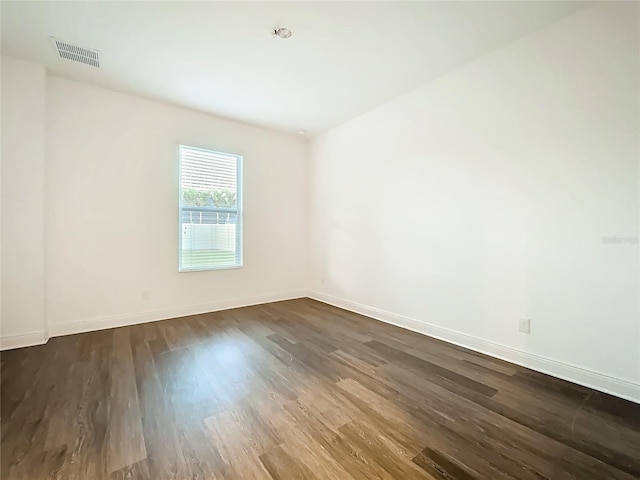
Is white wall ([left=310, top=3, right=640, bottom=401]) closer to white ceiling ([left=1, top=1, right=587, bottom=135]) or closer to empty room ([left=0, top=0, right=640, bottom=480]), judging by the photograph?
empty room ([left=0, top=0, right=640, bottom=480])

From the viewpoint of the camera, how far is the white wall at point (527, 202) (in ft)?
6.56

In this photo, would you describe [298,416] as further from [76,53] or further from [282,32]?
[76,53]

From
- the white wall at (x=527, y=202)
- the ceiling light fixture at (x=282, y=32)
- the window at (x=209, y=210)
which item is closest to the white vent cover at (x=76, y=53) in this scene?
the window at (x=209, y=210)

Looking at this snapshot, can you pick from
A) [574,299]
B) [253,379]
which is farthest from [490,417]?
[253,379]

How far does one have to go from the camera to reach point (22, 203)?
280cm

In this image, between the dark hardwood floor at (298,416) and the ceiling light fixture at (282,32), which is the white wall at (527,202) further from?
the ceiling light fixture at (282,32)

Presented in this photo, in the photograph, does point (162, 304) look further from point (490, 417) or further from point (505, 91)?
point (505, 91)

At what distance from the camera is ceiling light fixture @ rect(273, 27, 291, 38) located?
7.73 ft

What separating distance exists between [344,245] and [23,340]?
3774 mm

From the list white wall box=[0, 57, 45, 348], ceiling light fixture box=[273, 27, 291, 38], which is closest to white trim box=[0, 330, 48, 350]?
white wall box=[0, 57, 45, 348]

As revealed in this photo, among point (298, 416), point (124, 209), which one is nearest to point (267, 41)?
point (124, 209)

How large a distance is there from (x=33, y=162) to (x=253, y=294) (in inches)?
117

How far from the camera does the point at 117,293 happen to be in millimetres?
3426

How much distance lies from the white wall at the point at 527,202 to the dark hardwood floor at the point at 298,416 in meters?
0.37
